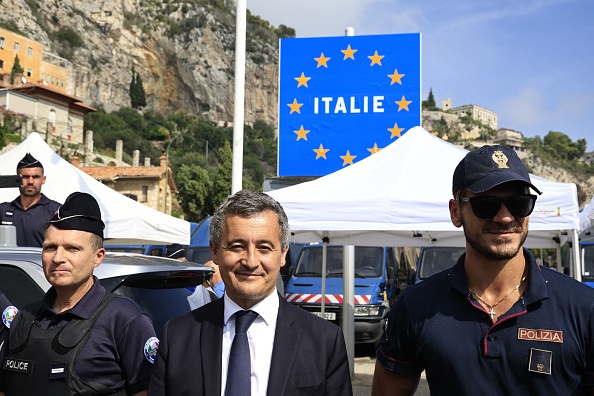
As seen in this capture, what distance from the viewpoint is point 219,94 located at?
138 metres

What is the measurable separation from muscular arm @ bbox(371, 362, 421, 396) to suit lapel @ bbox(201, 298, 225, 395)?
1.99 ft

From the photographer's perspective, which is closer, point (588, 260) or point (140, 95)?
point (588, 260)

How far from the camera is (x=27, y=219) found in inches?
212

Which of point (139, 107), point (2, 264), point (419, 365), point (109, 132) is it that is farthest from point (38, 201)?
point (139, 107)

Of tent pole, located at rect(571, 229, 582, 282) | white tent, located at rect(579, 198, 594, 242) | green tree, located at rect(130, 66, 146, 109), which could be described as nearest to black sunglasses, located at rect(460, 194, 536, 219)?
tent pole, located at rect(571, 229, 582, 282)

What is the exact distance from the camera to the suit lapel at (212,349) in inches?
80.2

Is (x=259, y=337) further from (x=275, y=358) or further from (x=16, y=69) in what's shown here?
(x=16, y=69)

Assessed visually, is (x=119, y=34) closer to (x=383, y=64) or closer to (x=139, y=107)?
(x=139, y=107)

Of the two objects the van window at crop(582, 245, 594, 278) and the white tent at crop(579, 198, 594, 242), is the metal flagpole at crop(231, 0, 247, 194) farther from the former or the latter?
the van window at crop(582, 245, 594, 278)

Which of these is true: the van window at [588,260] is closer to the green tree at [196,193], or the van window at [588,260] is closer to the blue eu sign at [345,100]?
the blue eu sign at [345,100]

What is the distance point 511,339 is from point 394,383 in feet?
1.56

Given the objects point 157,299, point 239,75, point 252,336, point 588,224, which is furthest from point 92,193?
point 588,224

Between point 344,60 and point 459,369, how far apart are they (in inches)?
265

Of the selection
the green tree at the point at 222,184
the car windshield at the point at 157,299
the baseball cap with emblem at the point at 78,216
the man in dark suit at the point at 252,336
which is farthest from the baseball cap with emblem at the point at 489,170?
the green tree at the point at 222,184
